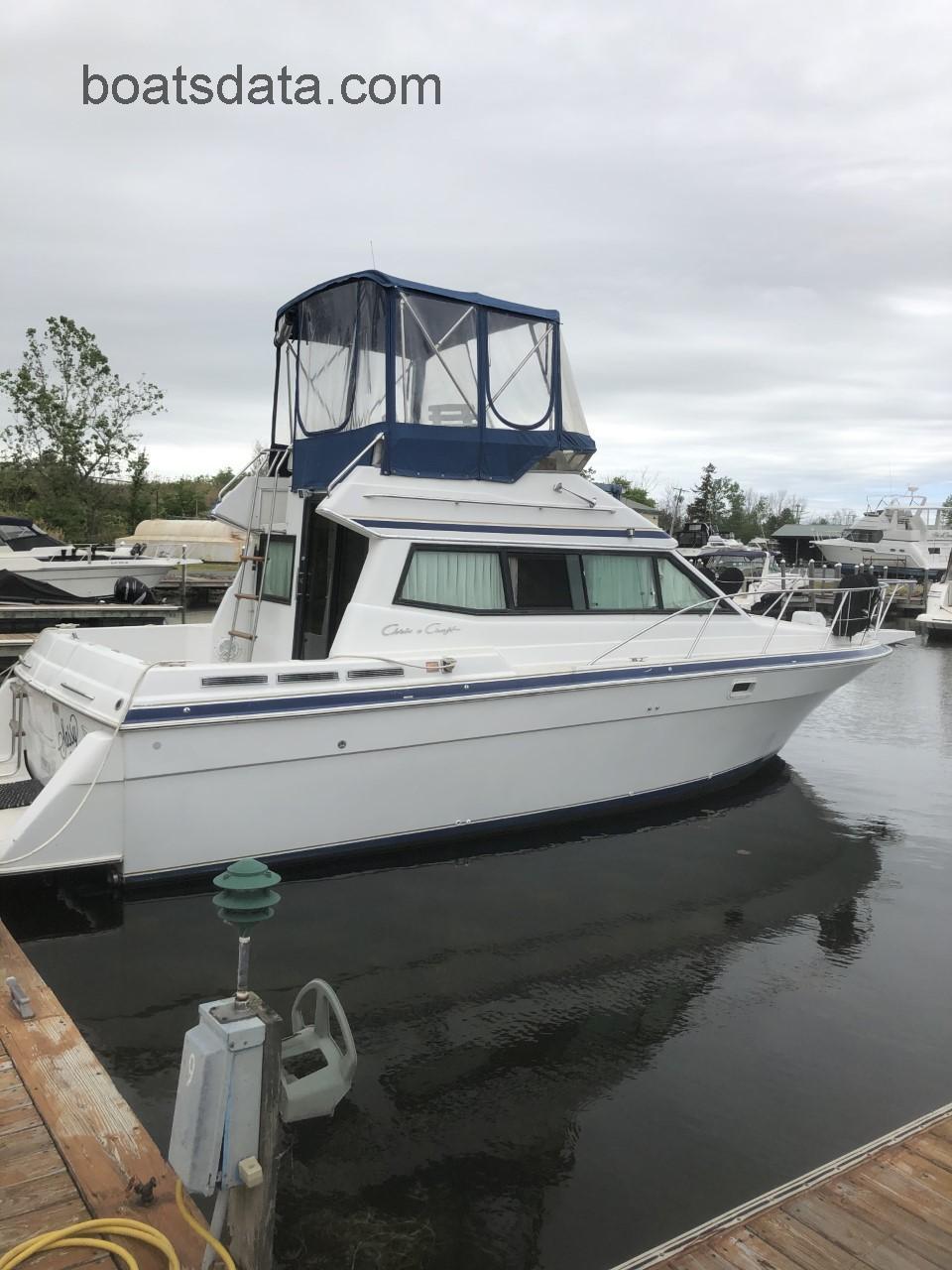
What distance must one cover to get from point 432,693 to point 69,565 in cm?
1497

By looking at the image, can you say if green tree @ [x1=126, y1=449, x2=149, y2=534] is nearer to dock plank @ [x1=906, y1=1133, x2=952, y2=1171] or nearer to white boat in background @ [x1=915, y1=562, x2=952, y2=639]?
white boat in background @ [x1=915, y1=562, x2=952, y2=639]

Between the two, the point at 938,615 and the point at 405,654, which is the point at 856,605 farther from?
the point at 938,615

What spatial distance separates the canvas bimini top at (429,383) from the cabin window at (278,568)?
560 millimetres

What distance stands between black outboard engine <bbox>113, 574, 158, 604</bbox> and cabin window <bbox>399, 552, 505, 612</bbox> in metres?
12.3

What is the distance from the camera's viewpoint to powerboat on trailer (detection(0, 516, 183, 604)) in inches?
744

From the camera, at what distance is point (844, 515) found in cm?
10275

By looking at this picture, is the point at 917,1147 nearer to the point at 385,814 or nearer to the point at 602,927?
the point at 602,927

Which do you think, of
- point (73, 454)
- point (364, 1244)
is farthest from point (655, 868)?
point (73, 454)

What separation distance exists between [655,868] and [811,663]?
263 centimetres

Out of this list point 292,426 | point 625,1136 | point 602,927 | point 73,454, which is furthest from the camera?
point 73,454

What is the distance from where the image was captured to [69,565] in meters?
19.1

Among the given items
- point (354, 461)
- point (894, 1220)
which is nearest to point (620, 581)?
point (354, 461)

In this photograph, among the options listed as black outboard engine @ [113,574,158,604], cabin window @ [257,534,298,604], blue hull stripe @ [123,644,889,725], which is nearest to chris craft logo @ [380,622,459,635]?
blue hull stripe @ [123,644,889,725]

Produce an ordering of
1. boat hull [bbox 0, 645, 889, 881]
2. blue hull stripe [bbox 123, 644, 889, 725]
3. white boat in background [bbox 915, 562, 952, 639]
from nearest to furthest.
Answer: boat hull [bbox 0, 645, 889, 881]
blue hull stripe [bbox 123, 644, 889, 725]
white boat in background [bbox 915, 562, 952, 639]
